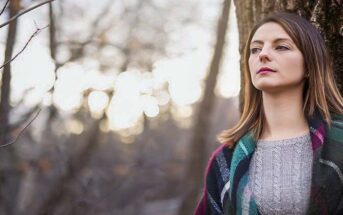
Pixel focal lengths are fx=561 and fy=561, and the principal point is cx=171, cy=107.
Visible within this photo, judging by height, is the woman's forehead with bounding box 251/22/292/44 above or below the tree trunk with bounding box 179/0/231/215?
above

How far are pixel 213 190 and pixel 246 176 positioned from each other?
21cm

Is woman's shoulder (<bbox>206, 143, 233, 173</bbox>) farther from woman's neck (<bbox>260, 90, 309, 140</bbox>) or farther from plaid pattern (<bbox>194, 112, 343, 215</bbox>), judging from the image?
woman's neck (<bbox>260, 90, 309, 140</bbox>)

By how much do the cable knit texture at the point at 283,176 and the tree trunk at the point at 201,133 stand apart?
6060 millimetres

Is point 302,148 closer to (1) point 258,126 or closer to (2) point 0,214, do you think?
(1) point 258,126

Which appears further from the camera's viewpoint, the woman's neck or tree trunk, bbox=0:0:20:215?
tree trunk, bbox=0:0:20:215

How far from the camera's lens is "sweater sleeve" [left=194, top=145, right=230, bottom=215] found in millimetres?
2264

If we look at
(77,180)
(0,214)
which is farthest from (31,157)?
(0,214)

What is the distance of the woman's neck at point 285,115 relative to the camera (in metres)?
2.13

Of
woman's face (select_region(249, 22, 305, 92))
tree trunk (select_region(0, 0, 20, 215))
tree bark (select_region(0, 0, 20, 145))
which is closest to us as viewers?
woman's face (select_region(249, 22, 305, 92))

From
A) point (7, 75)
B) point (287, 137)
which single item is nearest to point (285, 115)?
point (287, 137)

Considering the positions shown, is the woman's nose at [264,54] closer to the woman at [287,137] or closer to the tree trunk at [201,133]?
the woman at [287,137]

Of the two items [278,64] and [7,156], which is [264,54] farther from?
[7,156]

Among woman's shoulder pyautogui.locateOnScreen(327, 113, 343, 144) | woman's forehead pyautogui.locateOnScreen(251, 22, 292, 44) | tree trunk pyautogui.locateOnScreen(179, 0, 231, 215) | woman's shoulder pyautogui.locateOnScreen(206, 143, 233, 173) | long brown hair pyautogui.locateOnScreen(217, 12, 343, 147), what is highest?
woman's forehead pyautogui.locateOnScreen(251, 22, 292, 44)

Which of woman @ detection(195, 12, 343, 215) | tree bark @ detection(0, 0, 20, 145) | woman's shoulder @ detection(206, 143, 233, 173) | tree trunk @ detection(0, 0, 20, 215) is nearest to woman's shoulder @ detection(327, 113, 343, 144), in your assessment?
woman @ detection(195, 12, 343, 215)
